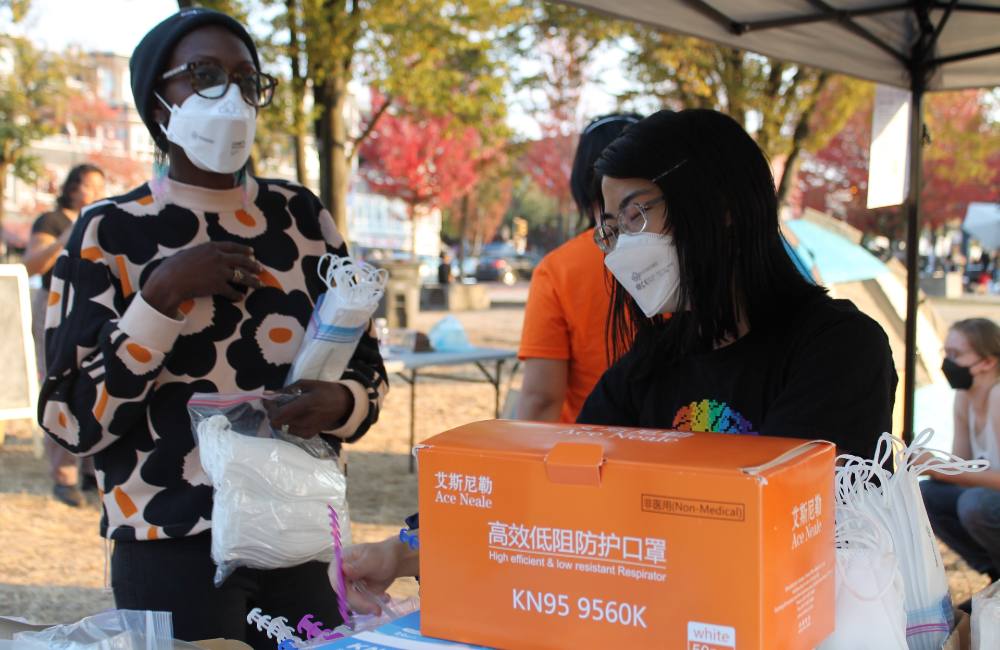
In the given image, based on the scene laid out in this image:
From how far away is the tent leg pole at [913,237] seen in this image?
4633 mm

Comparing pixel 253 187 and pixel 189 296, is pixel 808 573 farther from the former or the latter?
pixel 253 187

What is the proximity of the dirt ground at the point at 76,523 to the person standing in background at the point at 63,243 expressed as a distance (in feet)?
0.47

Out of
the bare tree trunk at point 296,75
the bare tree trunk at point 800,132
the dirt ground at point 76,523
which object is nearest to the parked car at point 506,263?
the bare tree trunk at point 800,132

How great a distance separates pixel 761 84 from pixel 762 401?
38.6 ft

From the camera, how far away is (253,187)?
214 cm

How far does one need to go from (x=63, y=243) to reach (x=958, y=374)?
529cm

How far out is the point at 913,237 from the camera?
4.87 meters

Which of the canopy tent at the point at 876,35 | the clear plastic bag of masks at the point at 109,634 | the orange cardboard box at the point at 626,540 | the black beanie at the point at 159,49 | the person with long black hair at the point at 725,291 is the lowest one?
the clear plastic bag of masks at the point at 109,634

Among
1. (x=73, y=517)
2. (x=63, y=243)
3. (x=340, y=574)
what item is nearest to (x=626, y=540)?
(x=340, y=574)

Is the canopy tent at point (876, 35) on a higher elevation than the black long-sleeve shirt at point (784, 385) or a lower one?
higher

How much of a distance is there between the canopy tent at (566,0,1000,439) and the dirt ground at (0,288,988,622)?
2368 millimetres

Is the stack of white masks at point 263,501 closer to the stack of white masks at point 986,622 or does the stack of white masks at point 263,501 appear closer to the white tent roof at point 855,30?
the stack of white masks at point 986,622

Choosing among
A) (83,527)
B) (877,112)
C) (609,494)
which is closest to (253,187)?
(609,494)

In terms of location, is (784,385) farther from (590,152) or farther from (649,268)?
(590,152)
